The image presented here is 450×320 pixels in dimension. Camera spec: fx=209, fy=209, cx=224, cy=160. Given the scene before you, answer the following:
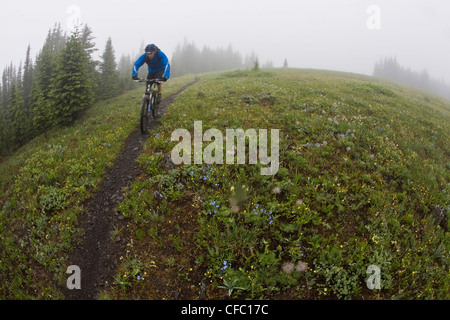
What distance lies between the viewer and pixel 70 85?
24.1m

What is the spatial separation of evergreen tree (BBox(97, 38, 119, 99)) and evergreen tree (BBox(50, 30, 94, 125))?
11893mm

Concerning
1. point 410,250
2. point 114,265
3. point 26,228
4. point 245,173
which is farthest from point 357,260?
point 26,228

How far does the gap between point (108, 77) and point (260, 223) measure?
43.6 metres

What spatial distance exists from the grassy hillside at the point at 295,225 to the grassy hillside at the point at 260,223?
30mm

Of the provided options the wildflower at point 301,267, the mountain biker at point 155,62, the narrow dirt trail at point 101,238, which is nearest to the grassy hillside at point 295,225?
the wildflower at point 301,267

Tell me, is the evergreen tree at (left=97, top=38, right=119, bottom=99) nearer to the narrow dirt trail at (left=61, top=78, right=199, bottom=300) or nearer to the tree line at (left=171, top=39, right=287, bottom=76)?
the narrow dirt trail at (left=61, top=78, right=199, bottom=300)

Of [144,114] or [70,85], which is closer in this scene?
[144,114]

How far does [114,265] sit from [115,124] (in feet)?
33.5

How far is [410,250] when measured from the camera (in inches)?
180

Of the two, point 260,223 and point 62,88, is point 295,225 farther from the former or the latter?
point 62,88

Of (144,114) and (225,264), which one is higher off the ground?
(144,114)

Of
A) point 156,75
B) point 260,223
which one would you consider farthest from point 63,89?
point 260,223

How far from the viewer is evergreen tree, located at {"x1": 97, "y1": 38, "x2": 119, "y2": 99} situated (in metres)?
36.7

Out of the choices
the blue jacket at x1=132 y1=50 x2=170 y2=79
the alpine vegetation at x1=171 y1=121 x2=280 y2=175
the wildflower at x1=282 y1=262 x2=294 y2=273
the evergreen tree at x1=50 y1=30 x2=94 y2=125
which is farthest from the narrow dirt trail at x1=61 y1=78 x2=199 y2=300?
the evergreen tree at x1=50 y1=30 x2=94 y2=125
